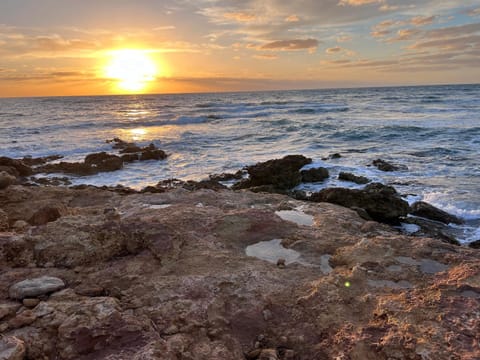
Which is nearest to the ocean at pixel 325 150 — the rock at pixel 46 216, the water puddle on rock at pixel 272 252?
the water puddle on rock at pixel 272 252

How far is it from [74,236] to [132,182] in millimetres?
9385

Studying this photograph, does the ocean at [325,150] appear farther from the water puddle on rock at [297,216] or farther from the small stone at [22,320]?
the small stone at [22,320]

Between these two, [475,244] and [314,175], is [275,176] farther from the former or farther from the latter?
[475,244]

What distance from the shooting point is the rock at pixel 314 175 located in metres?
12.4

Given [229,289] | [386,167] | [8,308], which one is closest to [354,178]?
[386,167]

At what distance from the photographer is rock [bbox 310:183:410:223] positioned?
326 inches

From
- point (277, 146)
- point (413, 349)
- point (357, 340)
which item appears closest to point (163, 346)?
point (357, 340)

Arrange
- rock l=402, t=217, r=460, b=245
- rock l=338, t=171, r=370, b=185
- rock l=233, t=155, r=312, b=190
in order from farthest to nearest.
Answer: rock l=338, t=171, r=370, b=185
rock l=233, t=155, r=312, b=190
rock l=402, t=217, r=460, b=245

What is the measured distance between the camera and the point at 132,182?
13.3 m

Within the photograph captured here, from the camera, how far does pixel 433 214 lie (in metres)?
8.59

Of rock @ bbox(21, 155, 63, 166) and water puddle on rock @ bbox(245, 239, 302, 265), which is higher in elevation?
water puddle on rock @ bbox(245, 239, 302, 265)

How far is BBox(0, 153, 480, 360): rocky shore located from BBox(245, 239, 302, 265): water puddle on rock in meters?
0.02

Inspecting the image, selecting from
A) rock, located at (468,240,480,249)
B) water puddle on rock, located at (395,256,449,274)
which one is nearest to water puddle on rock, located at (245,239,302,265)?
water puddle on rock, located at (395,256,449,274)

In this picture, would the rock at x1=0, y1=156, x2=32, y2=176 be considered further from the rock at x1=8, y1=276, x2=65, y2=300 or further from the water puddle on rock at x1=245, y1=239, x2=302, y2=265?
the water puddle on rock at x1=245, y1=239, x2=302, y2=265
